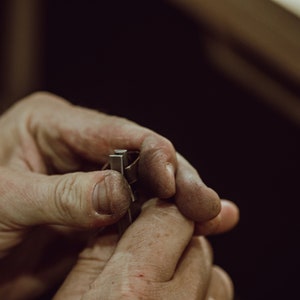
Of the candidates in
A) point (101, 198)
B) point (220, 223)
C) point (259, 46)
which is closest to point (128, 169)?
point (101, 198)

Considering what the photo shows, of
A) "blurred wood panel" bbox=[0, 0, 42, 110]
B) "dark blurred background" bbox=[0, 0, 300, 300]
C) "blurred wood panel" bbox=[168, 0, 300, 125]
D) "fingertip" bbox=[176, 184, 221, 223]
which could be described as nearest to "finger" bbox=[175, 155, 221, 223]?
"fingertip" bbox=[176, 184, 221, 223]

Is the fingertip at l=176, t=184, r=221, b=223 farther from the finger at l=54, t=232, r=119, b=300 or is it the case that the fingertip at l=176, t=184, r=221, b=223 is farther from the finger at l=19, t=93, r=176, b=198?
the finger at l=54, t=232, r=119, b=300

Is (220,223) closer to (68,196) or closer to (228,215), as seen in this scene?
(228,215)

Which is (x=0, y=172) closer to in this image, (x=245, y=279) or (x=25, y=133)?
(x=25, y=133)

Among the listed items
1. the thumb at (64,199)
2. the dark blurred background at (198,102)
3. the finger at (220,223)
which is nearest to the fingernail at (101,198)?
the thumb at (64,199)

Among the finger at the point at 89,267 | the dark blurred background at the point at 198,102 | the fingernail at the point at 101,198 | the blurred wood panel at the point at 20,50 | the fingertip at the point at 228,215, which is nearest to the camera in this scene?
the fingernail at the point at 101,198

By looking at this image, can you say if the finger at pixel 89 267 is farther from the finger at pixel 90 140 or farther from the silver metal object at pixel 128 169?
the finger at pixel 90 140
